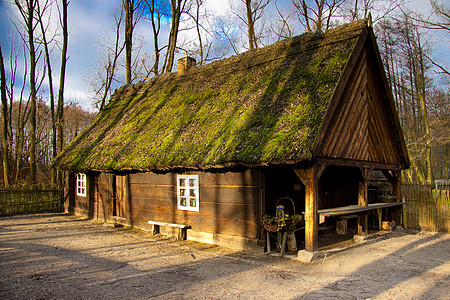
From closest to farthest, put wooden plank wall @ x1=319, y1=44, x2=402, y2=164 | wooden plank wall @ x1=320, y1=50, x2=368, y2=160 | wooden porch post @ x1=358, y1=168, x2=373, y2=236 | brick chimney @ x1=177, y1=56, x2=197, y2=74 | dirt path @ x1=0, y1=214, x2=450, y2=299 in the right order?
1. dirt path @ x1=0, y1=214, x2=450, y2=299
2. wooden plank wall @ x1=320, y1=50, x2=368, y2=160
3. wooden plank wall @ x1=319, y1=44, x2=402, y2=164
4. wooden porch post @ x1=358, y1=168, x2=373, y2=236
5. brick chimney @ x1=177, y1=56, x2=197, y2=74

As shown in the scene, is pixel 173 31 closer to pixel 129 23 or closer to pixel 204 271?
pixel 129 23

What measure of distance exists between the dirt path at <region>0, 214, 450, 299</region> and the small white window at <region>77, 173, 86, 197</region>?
4.94 meters

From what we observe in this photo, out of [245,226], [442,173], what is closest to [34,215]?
[245,226]

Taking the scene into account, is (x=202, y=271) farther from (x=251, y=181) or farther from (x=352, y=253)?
(x=352, y=253)

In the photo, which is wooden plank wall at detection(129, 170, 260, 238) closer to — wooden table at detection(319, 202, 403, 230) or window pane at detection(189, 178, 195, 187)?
window pane at detection(189, 178, 195, 187)

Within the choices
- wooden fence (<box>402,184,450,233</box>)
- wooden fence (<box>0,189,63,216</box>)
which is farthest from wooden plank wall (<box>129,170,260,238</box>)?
wooden fence (<box>0,189,63,216</box>)

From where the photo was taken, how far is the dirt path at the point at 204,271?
5.33 metres

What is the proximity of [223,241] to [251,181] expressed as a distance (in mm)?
1904

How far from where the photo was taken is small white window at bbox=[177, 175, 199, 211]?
9594mm

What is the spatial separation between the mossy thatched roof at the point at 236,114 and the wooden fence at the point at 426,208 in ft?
20.6

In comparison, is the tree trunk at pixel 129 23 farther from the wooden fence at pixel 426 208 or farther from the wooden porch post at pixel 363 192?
the wooden fence at pixel 426 208

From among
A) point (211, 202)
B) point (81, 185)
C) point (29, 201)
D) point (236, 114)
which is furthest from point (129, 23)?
point (211, 202)

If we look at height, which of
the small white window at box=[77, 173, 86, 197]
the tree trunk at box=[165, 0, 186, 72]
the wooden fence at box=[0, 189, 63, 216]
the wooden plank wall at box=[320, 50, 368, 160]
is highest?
the tree trunk at box=[165, 0, 186, 72]

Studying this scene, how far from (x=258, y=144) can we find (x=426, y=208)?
744 centimetres
